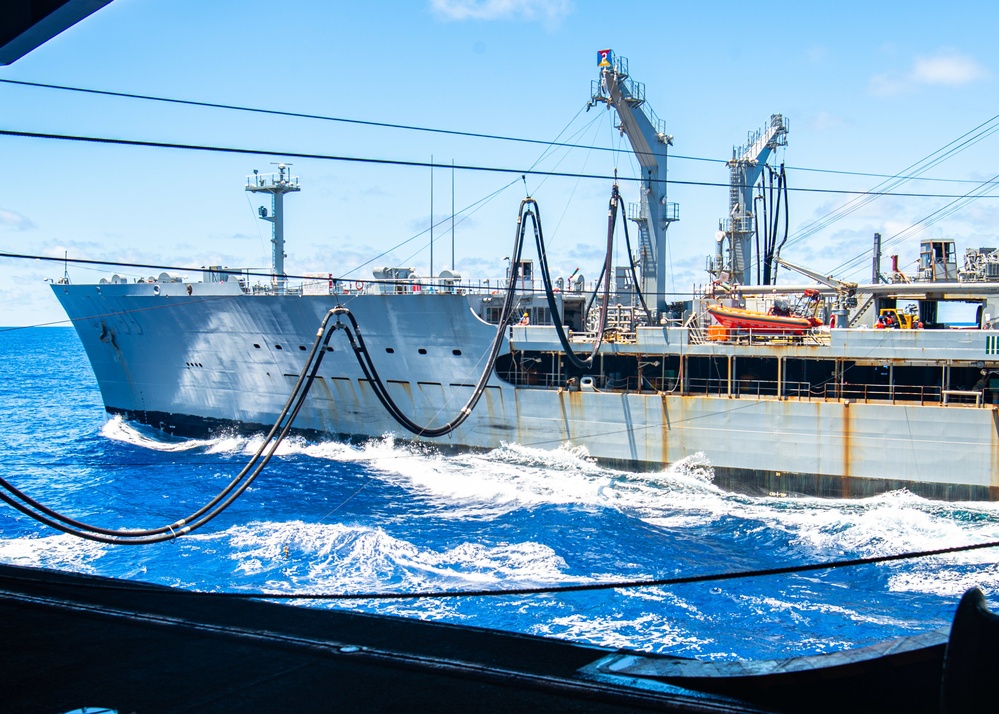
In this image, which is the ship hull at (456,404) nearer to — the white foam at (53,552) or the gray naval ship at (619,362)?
the gray naval ship at (619,362)

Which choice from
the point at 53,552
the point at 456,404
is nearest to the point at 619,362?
the point at 456,404

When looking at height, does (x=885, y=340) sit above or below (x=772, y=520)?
above

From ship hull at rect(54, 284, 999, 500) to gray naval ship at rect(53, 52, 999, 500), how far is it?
0.05 metres

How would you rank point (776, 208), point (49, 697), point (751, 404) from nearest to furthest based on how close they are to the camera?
point (49, 697) < point (751, 404) < point (776, 208)

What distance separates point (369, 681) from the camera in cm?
431

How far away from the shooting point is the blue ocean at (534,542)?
44.0ft

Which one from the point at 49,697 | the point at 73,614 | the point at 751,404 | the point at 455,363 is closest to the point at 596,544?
the point at 751,404

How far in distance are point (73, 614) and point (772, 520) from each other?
1660cm

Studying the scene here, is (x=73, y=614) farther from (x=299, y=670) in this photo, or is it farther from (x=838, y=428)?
(x=838, y=428)

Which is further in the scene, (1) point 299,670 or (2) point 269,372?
(2) point 269,372

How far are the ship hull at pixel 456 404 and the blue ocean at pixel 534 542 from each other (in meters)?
0.60

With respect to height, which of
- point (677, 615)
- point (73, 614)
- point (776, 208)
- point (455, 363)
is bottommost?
point (677, 615)

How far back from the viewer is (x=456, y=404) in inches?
948

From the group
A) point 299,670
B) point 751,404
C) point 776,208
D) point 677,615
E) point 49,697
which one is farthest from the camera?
point 776,208
